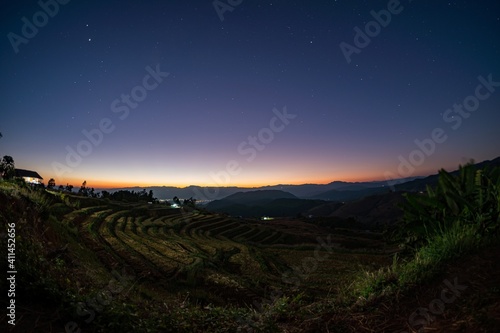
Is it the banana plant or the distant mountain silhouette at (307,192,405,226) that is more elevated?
the banana plant

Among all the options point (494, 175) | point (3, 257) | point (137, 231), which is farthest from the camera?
point (137, 231)

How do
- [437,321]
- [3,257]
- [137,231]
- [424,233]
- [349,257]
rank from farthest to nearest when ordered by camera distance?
[137,231] → [349,257] → [424,233] → [3,257] → [437,321]

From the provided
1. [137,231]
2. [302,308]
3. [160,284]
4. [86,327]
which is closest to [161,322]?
[86,327]

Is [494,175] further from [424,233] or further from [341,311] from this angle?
[341,311]

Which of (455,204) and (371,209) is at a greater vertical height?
(455,204)

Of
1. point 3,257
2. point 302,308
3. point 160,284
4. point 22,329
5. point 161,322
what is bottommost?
point 160,284

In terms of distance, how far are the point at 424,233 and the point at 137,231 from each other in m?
23.9

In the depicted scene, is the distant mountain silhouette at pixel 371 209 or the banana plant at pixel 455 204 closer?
the banana plant at pixel 455 204

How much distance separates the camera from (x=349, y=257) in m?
19.8

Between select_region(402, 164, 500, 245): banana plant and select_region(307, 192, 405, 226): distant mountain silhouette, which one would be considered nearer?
select_region(402, 164, 500, 245): banana plant

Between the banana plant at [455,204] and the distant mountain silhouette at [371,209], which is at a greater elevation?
the banana plant at [455,204]

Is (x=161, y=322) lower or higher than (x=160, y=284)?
higher

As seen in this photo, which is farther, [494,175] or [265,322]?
[494,175]

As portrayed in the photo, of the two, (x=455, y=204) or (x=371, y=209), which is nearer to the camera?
(x=455, y=204)
